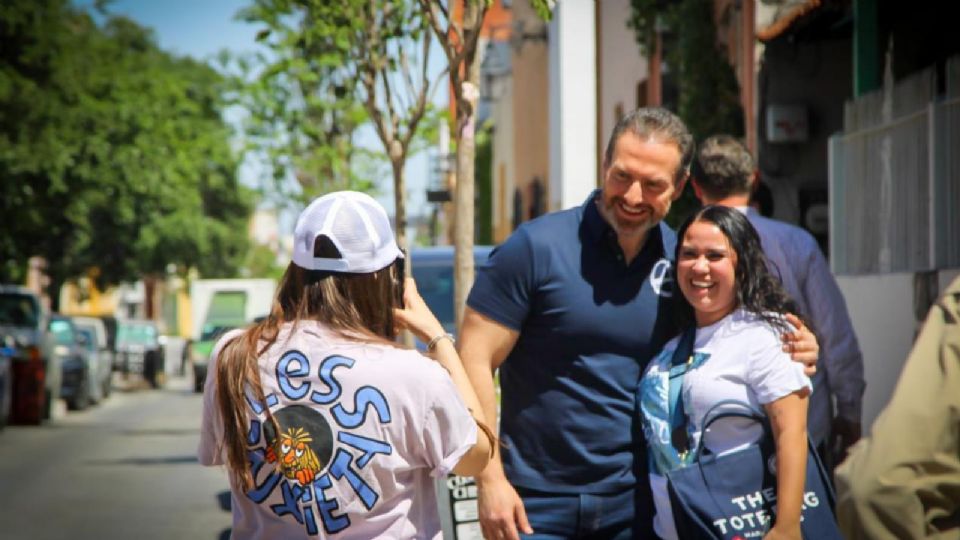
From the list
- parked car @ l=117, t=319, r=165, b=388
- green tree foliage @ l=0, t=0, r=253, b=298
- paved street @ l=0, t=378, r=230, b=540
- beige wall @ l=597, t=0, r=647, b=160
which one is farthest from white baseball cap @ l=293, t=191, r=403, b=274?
parked car @ l=117, t=319, r=165, b=388

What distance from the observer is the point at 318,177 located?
2722 centimetres

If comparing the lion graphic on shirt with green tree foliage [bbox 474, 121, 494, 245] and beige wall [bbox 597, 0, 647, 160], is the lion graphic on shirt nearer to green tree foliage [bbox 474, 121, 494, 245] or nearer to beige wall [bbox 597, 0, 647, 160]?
beige wall [bbox 597, 0, 647, 160]

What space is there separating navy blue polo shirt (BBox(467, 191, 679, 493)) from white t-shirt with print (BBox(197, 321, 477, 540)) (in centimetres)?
92

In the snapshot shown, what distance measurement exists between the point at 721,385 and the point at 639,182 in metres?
0.60

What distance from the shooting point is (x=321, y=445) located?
3.54 m

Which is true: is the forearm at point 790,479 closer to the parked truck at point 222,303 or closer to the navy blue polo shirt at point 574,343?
the navy blue polo shirt at point 574,343

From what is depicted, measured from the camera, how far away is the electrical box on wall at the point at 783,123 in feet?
50.6

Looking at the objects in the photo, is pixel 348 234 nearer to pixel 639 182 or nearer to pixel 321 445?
pixel 321 445

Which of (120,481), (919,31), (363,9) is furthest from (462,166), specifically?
(120,481)

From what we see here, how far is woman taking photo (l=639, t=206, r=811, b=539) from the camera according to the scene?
4180mm

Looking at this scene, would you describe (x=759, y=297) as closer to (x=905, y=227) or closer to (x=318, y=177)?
(x=905, y=227)

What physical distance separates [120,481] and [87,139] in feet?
77.3


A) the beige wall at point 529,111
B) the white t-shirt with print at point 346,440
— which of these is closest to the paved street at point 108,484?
the white t-shirt with print at point 346,440

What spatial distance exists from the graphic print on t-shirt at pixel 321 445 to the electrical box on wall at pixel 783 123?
1229 cm
